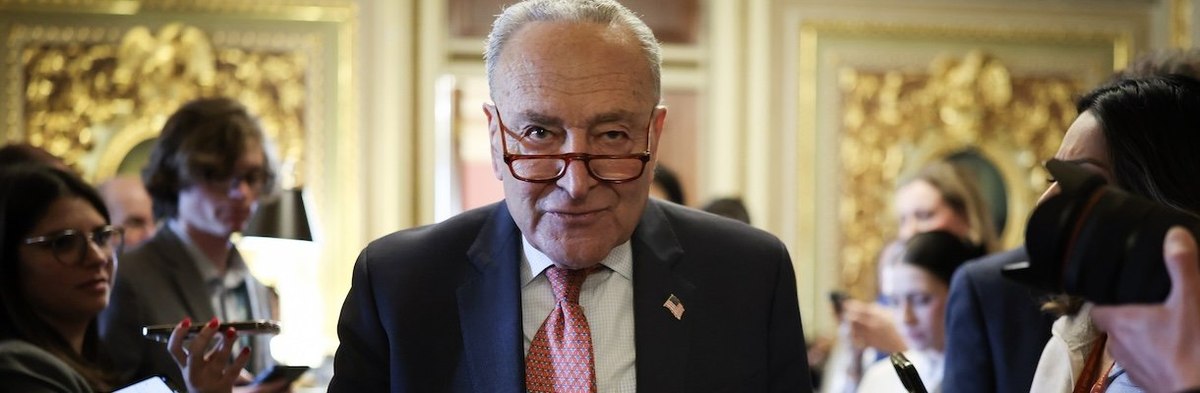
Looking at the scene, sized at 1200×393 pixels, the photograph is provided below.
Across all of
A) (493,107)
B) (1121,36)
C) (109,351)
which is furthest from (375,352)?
(1121,36)

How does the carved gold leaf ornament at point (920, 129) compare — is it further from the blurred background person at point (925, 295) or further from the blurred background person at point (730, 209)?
the blurred background person at point (925, 295)

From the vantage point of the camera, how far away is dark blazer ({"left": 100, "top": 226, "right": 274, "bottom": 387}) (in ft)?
9.41

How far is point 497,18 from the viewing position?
1.97 meters

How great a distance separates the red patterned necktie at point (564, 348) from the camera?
1.89 m

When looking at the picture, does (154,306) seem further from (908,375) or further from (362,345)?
(908,375)

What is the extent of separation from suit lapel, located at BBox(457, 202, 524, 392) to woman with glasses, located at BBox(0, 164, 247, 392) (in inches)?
27.7

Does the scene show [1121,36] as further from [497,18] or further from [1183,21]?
[497,18]

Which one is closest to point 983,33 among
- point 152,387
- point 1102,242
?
point 152,387

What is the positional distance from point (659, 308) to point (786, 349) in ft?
0.68

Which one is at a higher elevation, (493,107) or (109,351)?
(493,107)

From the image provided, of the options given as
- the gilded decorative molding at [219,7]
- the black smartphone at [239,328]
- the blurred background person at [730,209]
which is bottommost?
the black smartphone at [239,328]

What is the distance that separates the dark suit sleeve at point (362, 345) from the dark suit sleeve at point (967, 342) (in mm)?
1208

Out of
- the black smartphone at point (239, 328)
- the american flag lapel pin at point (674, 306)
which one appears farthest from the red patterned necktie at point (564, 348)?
the black smartphone at point (239, 328)

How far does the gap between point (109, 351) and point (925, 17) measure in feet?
15.7
